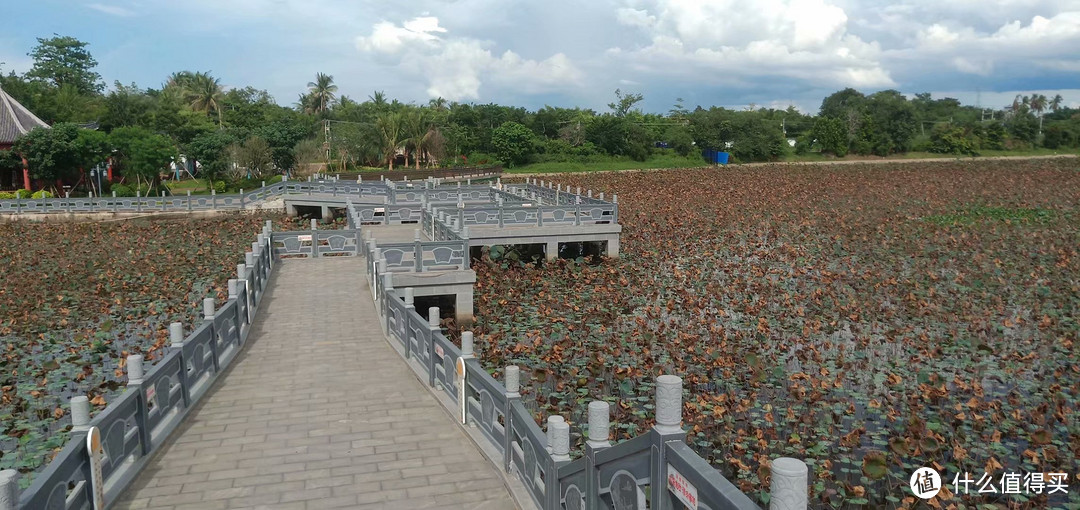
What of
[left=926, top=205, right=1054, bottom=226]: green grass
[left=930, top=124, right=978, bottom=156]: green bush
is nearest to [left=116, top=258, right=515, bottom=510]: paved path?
[left=926, top=205, right=1054, bottom=226]: green grass

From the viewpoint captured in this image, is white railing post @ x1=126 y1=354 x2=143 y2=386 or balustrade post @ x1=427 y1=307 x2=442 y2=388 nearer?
white railing post @ x1=126 y1=354 x2=143 y2=386

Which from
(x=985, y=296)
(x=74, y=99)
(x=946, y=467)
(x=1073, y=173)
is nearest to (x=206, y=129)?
(x=74, y=99)

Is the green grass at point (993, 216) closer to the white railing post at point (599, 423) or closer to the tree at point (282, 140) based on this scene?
the white railing post at point (599, 423)

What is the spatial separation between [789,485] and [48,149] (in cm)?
4163

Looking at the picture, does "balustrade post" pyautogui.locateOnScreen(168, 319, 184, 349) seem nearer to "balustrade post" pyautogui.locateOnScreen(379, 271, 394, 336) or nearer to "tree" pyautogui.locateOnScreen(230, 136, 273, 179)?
"balustrade post" pyautogui.locateOnScreen(379, 271, 394, 336)

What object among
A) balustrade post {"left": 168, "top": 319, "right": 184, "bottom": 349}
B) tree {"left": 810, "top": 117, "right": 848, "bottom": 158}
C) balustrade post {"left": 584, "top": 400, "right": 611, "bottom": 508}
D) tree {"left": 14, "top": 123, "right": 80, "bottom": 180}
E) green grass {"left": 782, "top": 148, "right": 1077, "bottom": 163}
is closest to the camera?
balustrade post {"left": 584, "top": 400, "right": 611, "bottom": 508}

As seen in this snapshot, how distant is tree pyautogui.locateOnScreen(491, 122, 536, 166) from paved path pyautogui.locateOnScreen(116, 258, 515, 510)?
4894 cm

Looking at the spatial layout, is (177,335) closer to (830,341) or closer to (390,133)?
(830,341)

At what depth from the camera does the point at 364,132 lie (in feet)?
182

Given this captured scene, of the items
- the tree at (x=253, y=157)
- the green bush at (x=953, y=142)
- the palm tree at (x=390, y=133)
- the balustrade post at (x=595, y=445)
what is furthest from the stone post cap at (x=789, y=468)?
the green bush at (x=953, y=142)

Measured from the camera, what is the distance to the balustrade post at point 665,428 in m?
3.79

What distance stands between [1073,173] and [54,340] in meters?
55.8

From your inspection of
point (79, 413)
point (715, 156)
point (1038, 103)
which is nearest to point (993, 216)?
point (79, 413)

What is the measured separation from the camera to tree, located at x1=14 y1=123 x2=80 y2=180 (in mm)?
36281
